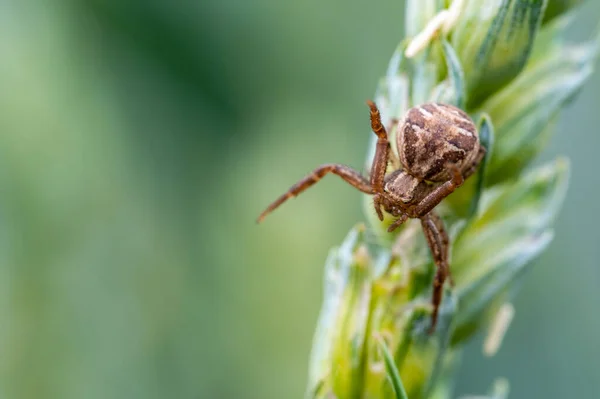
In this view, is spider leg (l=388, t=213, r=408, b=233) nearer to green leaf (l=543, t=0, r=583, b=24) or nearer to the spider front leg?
the spider front leg

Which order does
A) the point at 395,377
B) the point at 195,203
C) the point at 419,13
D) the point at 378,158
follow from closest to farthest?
the point at 395,377 → the point at 419,13 → the point at 378,158 → the point at 195,203

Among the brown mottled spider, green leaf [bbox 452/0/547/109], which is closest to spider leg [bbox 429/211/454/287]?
the brown mottled spider

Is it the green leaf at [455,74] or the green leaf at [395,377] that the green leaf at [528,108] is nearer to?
the green leaf at [455,74]

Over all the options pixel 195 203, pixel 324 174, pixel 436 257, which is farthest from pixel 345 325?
pixel 195 203

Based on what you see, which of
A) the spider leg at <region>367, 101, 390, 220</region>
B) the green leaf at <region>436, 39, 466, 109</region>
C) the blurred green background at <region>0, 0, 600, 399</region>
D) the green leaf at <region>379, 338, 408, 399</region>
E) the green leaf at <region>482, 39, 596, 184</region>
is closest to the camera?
the green leaf at <region>379, 338, 408, 399</region>

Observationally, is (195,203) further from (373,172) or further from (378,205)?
(378,205)

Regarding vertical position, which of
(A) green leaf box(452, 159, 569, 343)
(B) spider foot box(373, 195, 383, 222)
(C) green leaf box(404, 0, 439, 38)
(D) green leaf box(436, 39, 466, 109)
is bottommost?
(A) green leaf box(452, 159, 569, 343)

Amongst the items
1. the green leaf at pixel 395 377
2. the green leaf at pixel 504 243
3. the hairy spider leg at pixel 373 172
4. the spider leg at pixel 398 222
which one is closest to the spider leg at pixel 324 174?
the hairy spider leg at pixel 373 172
